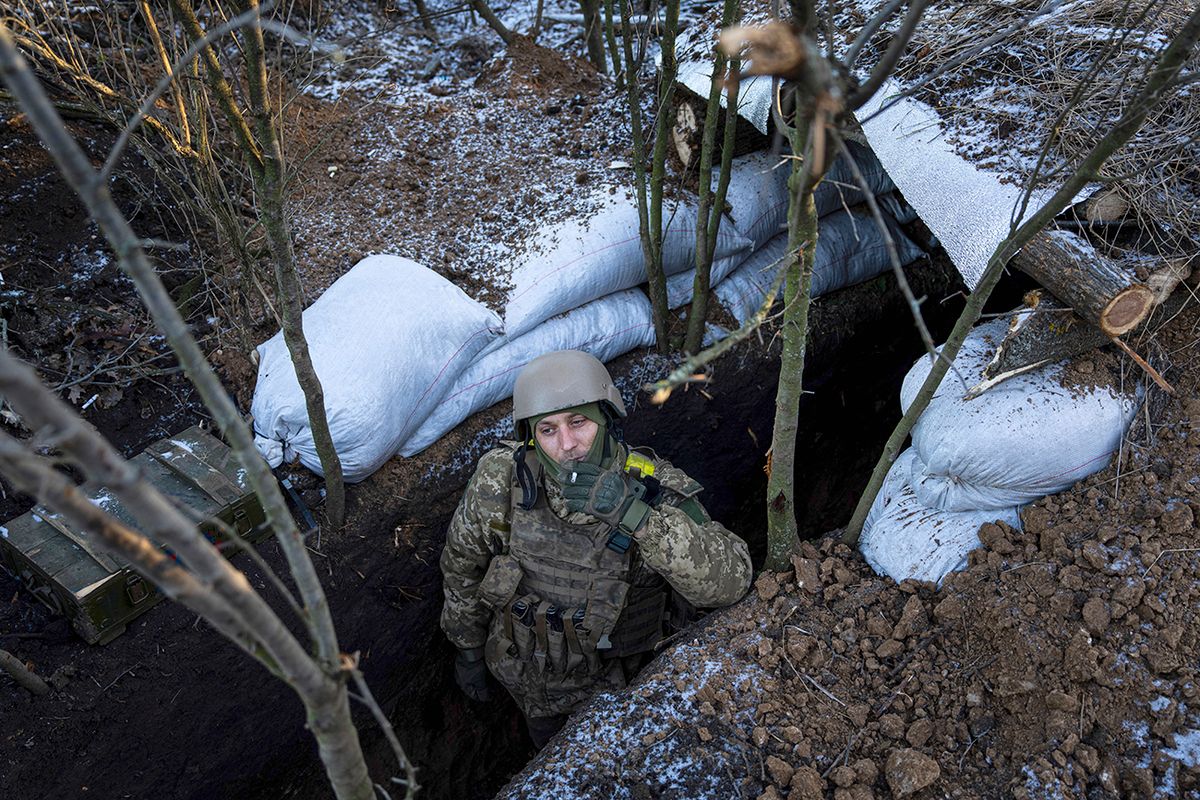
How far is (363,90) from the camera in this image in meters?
5.20

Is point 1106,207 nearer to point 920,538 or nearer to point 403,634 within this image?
point 920,538

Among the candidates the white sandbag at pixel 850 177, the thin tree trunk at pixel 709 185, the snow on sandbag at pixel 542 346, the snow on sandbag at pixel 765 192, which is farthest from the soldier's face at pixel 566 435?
the white sandbag at pixel 850 177

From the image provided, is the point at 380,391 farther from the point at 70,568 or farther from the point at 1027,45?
the point at 1027,45

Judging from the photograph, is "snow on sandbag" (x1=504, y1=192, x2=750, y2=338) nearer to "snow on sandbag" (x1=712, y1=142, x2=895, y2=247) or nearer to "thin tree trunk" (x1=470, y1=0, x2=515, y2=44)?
"snow on sandbag" (x1=712, y1=142, x2=895, y2=247)

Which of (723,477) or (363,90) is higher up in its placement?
(363,90)

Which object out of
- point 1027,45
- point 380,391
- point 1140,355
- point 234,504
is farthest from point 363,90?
point 1140,355

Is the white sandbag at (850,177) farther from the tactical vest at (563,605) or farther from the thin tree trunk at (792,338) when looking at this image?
the tactical vest at (563,605)

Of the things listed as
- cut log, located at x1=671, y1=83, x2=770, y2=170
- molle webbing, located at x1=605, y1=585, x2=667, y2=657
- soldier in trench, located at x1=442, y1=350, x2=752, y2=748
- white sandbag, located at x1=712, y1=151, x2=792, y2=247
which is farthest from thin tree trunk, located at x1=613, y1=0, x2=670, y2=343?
molle webbing, located at x1=605, y1=585, x2=667, y2=657

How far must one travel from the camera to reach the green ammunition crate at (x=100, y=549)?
110 inches

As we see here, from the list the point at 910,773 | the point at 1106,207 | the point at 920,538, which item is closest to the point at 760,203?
the point at 1106,207

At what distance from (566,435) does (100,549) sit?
1.58 meters

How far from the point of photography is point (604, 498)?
→ 2.71 m

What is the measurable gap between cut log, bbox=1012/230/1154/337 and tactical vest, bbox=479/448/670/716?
1574 millimetres

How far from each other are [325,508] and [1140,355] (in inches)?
114
